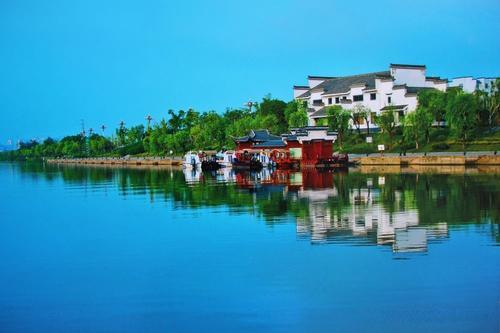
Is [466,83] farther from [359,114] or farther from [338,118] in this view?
[338,118]

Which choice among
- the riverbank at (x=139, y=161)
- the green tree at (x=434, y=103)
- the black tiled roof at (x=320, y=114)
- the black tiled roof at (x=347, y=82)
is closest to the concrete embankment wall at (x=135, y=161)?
the riverbank at (x=139, y=161)

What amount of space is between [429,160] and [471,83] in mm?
17700

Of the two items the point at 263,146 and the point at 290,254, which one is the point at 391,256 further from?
the point at 263,146

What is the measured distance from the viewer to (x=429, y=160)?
36.6 meters

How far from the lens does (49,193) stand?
94.9 ft

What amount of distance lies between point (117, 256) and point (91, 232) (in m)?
3.62

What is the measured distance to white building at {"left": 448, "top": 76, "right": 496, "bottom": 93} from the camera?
50894 mm

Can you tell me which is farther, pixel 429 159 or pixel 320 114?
pixel 320 114

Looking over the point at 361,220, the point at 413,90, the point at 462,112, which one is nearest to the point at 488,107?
the point at 462,112

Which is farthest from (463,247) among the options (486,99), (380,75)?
(380,75)

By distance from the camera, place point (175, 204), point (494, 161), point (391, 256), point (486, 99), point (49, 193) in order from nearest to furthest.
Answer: point (391, 256)
point (175, 204)
point (49, 193)
point (494, 161)
point (486, 99)

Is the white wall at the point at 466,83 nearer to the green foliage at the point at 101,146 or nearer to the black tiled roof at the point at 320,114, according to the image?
the black tiled roof at the point at 320,114

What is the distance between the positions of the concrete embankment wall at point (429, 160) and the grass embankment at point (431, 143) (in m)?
3.31

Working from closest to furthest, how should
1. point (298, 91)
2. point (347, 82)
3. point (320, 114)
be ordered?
point (320, 114) → point (347, 82) → point (298, 91)
